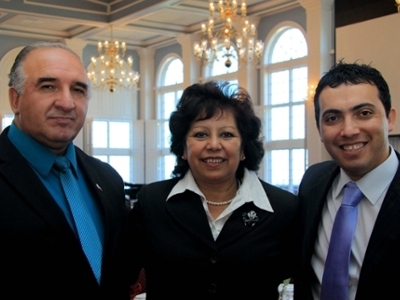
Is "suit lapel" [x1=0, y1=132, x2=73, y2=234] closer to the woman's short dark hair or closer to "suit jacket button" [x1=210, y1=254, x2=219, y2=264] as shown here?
"suit jacket button" [x1=210, y1=254, x2=219, y2=264]

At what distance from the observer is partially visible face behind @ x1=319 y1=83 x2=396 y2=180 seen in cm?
221

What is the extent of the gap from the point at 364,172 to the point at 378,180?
0.20 feet

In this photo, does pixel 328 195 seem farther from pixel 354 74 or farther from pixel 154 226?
pixel 154 226

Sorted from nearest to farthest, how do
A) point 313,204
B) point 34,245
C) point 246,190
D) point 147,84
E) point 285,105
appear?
point 34,245, point 313,204, point 246,190, point 285,105, point 147,84

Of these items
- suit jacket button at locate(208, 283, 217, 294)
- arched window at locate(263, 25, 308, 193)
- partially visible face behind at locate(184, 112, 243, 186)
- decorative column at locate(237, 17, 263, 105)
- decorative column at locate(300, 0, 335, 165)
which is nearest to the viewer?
suit jacket button at locate(208, 283, 217, 294)

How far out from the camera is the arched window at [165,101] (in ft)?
58.5

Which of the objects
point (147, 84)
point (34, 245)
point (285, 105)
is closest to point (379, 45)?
point (285, 105)

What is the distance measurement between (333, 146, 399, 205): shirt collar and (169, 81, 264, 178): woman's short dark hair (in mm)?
694

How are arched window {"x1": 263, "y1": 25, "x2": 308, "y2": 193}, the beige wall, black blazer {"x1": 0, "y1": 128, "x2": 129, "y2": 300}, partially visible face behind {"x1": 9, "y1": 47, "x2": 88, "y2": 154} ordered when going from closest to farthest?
black blazer {"x1": 0, "y1": 128, "x2": 129, "y2": 300}, partially visible face behind {"x1": 9, "y1": 47, "x2": 88, "y2": 154}, the beige wall, arched window {"x1": 263, "y1": 25, "x2": 308, "y2": 193}

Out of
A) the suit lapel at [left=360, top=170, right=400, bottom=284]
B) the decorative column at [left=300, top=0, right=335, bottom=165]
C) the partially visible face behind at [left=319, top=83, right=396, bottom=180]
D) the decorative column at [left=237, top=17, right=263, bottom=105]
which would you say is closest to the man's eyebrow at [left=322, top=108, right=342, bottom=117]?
the partially visible face behind at [left=319, top=83, right=396, bottom=180]

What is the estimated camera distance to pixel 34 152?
2.20m

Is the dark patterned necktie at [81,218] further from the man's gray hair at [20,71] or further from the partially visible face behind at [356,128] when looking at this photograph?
the partially visible face behind at [356,128]

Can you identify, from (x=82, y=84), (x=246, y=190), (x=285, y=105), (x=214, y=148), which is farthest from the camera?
(x=285, y=105)

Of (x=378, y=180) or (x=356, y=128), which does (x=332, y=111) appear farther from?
(x=378, y=180)
